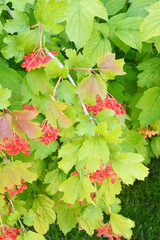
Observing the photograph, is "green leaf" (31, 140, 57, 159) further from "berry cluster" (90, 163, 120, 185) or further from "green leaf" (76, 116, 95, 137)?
"green leaf" (76, 116, 95, 137)

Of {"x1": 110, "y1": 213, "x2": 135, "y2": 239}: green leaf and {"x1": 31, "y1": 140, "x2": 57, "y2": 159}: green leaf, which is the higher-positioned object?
{"x1": 31, "y1": 140, "x2": 57, "y2": 159}: green leaf

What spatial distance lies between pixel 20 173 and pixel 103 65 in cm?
91

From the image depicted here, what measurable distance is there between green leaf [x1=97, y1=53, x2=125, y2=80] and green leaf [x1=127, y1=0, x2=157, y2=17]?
0.73m

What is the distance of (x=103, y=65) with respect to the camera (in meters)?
1.49

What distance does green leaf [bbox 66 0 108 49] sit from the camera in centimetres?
167

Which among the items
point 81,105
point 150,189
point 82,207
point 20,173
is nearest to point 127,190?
point 150,189

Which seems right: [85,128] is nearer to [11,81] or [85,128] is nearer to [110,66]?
[110,66]

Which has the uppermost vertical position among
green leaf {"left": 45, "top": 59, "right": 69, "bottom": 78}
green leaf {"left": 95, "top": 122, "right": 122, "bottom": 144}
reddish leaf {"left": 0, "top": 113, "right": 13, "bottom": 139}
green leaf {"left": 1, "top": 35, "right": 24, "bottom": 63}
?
green leaf {"left": 1, "top": 35, "right": 24, "bottom": 63}

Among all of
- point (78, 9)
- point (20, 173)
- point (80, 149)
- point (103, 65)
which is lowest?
point (20, 173)

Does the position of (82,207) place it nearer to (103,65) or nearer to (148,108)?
(148,108)

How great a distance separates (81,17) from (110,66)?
15.9 inches

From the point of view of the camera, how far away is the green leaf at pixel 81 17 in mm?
1669

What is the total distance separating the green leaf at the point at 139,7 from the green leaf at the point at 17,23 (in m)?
0.90

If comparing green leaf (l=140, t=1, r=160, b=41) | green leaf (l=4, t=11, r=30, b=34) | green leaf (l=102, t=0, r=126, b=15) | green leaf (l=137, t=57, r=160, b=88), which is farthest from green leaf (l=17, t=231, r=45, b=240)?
green leaf (l=102, t=0, r=126, b=15)
